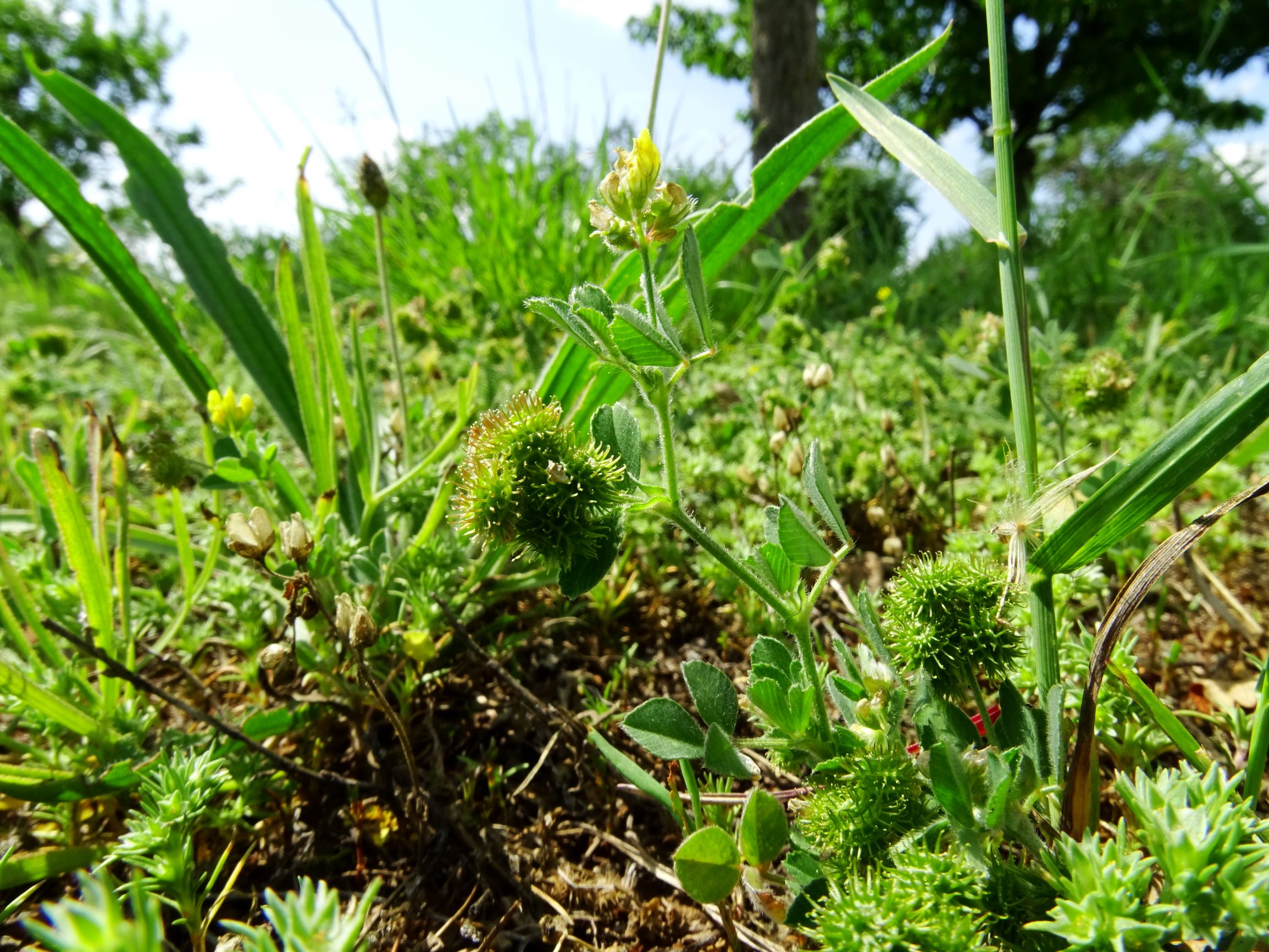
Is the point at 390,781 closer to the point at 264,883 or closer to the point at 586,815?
the point at 264,883

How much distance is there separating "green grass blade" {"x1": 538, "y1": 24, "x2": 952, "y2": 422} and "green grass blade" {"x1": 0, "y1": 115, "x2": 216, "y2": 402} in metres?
0.82

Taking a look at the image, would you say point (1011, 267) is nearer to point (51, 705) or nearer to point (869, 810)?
point (869, 810)

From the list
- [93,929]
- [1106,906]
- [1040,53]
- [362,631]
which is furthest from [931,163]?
[1040,53]

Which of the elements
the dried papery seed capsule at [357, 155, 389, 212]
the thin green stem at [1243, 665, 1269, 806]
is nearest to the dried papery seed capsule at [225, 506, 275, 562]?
the dried papery seed capsule at [357, 155, 389, 212]

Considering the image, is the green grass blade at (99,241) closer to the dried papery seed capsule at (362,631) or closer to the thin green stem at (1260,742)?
the dried papery seed capsule at (362,631)

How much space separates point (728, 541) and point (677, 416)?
35 centimetres

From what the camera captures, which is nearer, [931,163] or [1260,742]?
[1260,742]

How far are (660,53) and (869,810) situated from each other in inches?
46.7

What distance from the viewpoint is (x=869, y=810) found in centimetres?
67

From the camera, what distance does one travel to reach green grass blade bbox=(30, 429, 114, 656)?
3.60 ft

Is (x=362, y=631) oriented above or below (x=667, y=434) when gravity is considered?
below

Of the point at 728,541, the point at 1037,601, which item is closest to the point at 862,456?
the point at 728,541

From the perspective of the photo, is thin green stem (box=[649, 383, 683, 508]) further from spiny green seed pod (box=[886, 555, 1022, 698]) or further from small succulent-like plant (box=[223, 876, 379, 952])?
small succulent-like plant (box=[223, 876, 379, 952])

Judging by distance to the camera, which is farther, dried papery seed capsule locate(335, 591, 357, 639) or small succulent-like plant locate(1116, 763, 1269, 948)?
dried papery seed capsule locate(335, 591, 357, 639)
